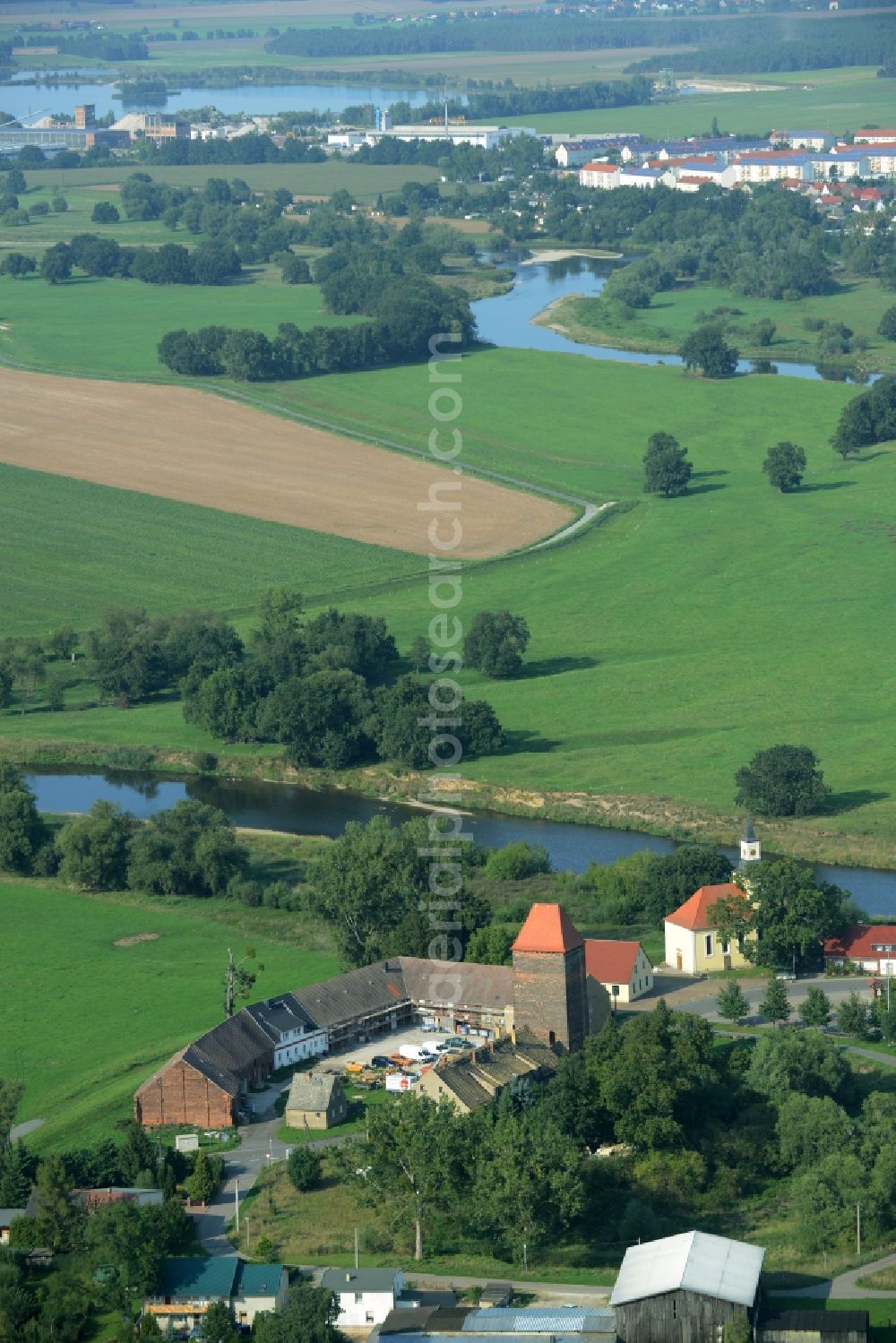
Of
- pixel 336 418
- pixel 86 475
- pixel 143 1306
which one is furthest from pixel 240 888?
pixel 336 418

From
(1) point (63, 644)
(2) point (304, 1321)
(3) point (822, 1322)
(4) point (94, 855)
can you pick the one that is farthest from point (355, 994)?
(1) point (63, 644)

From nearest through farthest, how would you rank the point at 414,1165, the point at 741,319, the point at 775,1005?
the point at 414,1165 → the point at 775,1005 → the point at 741,319

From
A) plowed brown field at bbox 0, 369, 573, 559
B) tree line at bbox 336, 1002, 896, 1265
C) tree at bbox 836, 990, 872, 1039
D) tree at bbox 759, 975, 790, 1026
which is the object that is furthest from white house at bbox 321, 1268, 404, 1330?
plowed brown field at bbox 0, 369, 573, 559

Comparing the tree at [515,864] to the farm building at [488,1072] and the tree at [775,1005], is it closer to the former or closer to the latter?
the tree at [775,1005]

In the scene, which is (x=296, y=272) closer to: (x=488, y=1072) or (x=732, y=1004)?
(x=732, y=1004)

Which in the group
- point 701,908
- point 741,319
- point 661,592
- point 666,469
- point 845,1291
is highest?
point 741,319
